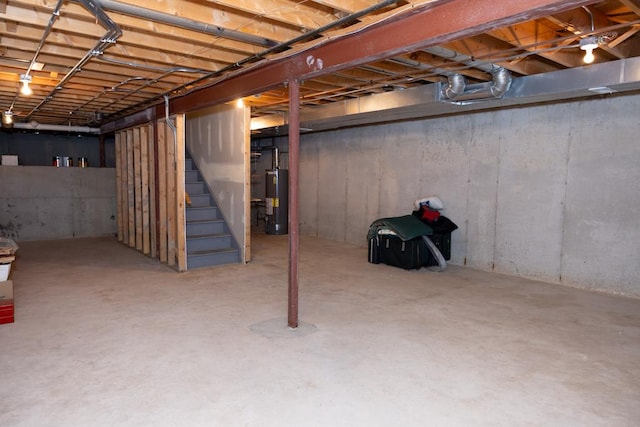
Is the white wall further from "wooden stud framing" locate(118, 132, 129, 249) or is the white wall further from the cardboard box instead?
the cardboard box

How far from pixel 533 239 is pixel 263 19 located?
4227 mm

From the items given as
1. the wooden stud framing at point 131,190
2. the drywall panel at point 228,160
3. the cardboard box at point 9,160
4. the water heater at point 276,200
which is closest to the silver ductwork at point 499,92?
the drywall panel at point 228,160

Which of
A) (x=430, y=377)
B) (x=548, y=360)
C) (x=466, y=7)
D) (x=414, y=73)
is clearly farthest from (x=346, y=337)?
(x=414, y=73)

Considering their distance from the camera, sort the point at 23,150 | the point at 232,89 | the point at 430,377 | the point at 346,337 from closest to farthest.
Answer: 1. the point at 430,377
2. the point at 346,337
3. the point at 232,89
4. the point at 23,150

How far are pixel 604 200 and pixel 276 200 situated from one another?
5.82 meters

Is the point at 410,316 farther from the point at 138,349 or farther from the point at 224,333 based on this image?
the point at 138,349

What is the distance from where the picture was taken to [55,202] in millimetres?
7934

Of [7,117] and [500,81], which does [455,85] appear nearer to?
[500,81]

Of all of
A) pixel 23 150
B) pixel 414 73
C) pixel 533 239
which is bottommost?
pixel 533 239

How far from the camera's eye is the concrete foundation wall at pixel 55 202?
24.9 feet

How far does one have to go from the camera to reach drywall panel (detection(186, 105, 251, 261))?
5.80m

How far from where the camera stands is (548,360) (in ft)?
9.66

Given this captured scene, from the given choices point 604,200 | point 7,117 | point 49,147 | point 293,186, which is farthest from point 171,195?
point 49,147

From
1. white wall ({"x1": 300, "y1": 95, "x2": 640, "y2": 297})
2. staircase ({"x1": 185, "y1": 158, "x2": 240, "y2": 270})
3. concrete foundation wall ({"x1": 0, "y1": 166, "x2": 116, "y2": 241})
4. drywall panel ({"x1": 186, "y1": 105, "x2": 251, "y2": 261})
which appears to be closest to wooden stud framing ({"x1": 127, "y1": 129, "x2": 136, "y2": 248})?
staircase ({"x1": 185, "y1": 158, "x2": 240, "y2": 270})
